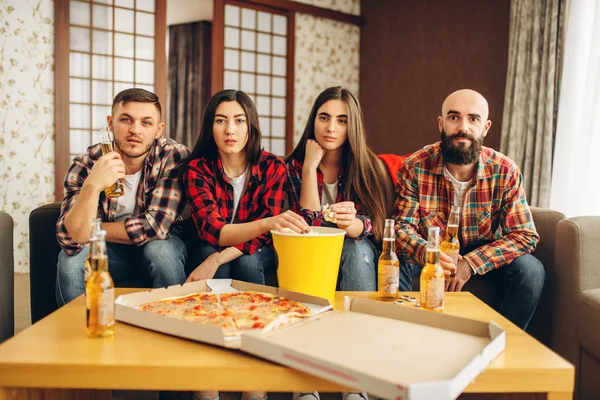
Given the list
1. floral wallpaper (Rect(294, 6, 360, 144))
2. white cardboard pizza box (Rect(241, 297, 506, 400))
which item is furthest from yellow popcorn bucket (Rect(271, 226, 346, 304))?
floral wallpaper (Rect(294, 6, 360, 144))

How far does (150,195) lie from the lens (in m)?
1.98

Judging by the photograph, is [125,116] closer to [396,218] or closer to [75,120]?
[396,218]

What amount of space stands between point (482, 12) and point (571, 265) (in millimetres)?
3259

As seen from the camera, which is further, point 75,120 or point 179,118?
point 179,118

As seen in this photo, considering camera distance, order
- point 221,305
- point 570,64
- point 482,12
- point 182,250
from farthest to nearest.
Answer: point 482,12 < point 570,64 < point 182,250 < point 221,305

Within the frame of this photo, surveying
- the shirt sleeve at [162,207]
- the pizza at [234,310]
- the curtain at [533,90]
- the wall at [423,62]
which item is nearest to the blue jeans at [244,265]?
the shirt sleeve at [162,207]

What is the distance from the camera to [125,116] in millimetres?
1926

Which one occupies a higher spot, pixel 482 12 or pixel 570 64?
pixel 482 12

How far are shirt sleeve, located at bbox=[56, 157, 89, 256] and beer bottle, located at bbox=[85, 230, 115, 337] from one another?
2.81ft

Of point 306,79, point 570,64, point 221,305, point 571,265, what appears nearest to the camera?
point 221,305

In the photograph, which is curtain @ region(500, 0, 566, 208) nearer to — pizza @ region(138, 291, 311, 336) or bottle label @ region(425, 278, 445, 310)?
bottle label @ region(425, 278, 445, 310)

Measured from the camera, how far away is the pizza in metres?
1.03

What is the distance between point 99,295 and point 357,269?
3.18 feet

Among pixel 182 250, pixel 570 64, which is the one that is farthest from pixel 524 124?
pixel 182 250
